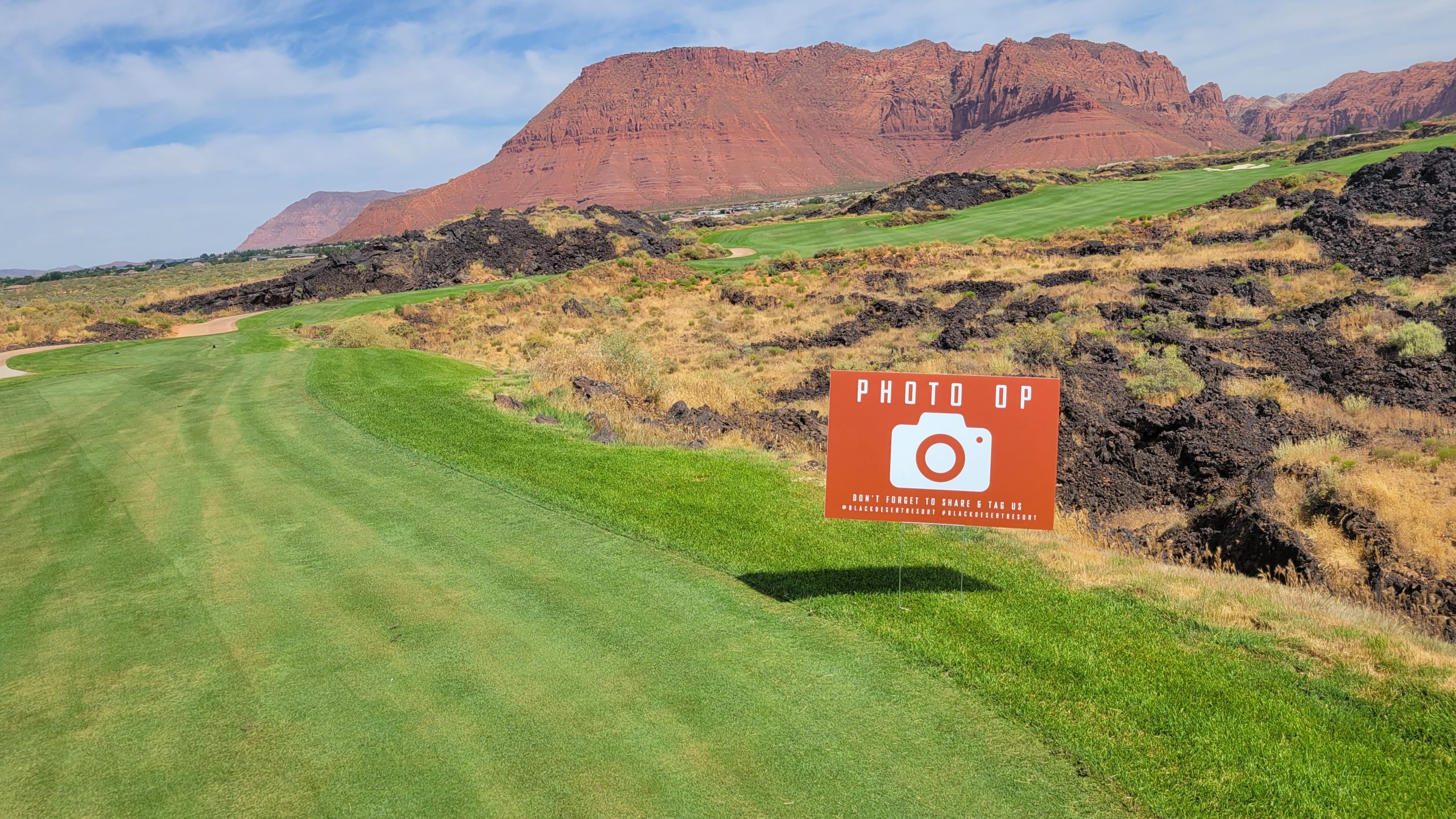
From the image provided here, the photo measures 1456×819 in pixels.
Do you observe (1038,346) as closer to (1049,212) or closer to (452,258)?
(1049,212)

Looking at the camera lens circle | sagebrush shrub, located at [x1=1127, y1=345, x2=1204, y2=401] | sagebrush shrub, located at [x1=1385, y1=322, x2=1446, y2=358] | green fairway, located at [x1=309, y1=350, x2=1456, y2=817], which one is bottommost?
green fairway, located at [x1=309, y1=350, x2=1456, y2=817]

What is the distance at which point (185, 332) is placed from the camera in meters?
38.4

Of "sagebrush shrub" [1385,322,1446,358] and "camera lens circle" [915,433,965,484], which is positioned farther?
"sagebrush shrub" [1385,322,1446,358]

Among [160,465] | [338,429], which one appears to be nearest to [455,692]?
[160,465]

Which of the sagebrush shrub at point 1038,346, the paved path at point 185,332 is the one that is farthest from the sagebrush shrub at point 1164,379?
the paved path at point 185,332

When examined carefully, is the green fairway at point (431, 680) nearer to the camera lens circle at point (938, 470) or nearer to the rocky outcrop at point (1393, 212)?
the camera lens circle at point (938, 470)

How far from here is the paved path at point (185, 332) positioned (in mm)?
21250

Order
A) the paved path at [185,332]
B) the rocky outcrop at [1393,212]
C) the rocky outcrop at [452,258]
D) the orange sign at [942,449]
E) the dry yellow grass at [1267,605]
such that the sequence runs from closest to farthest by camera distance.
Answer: the dry yellow grass at [1267,605] → the orange sign at [942,449] → the paved path at [185,332] → the rocky outcrop at [1393,212] → the rocky outcrop at [452,258]

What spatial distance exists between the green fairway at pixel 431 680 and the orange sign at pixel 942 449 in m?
1.36

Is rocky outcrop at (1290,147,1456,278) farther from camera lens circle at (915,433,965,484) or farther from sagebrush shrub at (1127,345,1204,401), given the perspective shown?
camera lens circle at (915,433,965,484)

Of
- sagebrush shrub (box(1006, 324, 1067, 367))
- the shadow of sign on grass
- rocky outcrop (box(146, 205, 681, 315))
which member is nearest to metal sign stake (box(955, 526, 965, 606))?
the shadow of sign on grass

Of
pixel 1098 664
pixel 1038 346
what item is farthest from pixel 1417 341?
pixel 1098 664

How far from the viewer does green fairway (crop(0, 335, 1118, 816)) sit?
4.46m

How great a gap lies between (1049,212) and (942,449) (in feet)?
189
